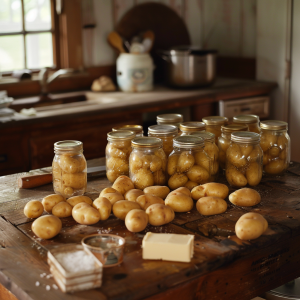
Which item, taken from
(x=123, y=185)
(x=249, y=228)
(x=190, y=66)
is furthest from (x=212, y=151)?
(x=190, y=66)

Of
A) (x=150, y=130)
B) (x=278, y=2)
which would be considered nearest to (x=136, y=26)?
(x=278, y=2)

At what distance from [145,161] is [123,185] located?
0.11 m

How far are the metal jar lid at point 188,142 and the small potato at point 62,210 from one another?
41 cm

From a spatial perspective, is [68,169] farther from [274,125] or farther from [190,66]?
[190,66]

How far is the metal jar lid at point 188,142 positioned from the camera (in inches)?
56.9

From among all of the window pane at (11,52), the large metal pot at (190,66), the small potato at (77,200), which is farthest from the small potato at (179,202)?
the window pane at (11,52)

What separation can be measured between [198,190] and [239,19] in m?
2.92

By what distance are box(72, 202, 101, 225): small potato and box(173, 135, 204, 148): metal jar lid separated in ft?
1.23

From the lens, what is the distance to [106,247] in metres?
1.06

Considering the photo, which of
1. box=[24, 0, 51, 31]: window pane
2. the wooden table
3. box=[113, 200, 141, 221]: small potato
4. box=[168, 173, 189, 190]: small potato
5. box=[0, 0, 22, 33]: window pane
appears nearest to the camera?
the wooden table

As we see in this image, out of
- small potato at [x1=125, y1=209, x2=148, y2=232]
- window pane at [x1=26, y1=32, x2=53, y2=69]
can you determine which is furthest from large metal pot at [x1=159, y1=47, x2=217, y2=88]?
small potato at [x1=125, y1=209, x2=148, y2=232]

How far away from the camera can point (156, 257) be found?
1.05m

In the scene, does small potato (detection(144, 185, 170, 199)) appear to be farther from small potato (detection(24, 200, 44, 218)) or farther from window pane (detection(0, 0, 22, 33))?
window pane (detection(0, 0, 22, 33))

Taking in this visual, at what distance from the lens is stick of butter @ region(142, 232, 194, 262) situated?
103cm
